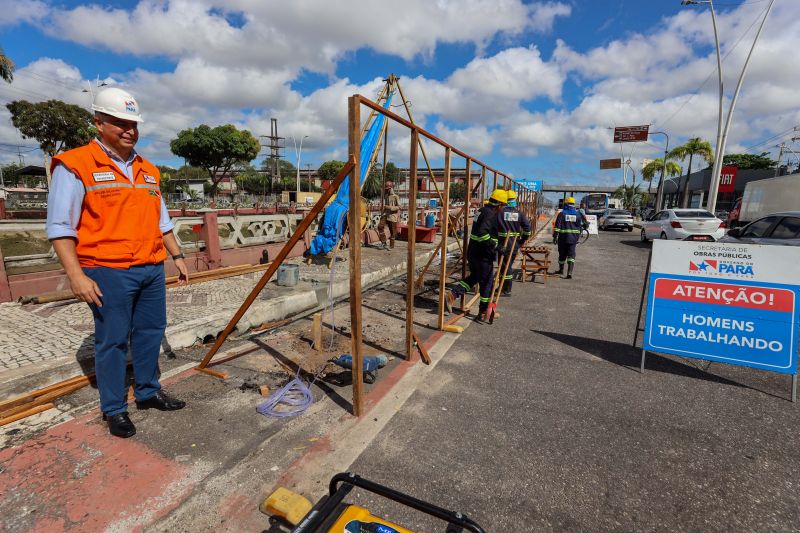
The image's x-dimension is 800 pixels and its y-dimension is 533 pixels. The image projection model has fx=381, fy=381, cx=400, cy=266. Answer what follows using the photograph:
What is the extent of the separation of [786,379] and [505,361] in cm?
289

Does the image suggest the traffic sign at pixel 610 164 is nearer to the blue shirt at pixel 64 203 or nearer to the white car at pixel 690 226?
the white car at pixel 690 226

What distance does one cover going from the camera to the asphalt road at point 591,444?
2.25 meters

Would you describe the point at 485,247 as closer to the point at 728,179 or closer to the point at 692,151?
the point at 692,151

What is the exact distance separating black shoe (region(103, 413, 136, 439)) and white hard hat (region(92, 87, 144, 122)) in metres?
2.12

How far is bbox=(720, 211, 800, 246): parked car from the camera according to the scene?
7203mm

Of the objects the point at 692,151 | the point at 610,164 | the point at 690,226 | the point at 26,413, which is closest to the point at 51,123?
the point at 26,413

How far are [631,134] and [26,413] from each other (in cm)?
6036

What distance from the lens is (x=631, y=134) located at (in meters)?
49.9

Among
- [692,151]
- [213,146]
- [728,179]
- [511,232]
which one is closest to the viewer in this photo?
[511,232]

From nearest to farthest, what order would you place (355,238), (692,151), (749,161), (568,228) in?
1. (355,238)
2. (568,228)
3. (692,151)
4. (749,161)

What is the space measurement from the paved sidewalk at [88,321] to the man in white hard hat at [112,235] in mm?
1237

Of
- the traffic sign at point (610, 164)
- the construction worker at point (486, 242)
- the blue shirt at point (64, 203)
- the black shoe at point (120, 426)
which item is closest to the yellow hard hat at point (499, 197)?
the construction worker at point (486, 242)

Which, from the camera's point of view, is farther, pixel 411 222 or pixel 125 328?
pixel 411 222

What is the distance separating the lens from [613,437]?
2.96 meters
